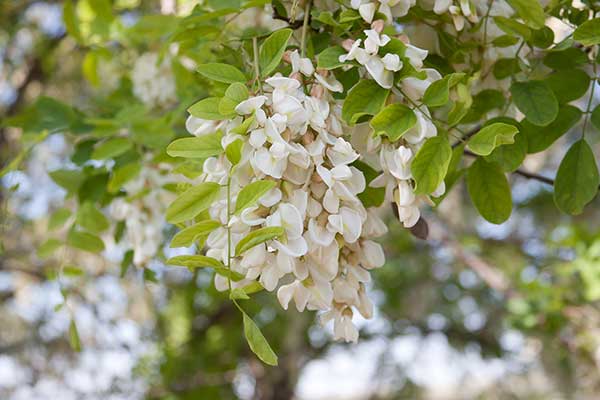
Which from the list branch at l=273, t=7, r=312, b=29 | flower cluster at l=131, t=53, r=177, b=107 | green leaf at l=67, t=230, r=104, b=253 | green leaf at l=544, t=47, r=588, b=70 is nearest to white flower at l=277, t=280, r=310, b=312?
branch at l=273, t=7, r=312, b=29

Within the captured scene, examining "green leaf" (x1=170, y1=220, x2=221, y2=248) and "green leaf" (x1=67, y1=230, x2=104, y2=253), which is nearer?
"green leaf" (x1=170, y1=220, x2=221, y2=248)

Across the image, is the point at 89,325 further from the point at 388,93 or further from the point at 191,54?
the point at 388,93

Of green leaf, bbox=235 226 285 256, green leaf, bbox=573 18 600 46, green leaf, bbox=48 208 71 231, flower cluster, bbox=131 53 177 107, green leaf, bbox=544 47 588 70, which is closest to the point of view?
green leaf, bbox=235 226 285 256

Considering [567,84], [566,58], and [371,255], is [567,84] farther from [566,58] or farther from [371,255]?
[371,255]

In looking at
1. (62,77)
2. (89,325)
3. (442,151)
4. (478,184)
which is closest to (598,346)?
(478,184)

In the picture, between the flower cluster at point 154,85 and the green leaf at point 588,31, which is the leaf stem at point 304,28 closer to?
the green leaf at point 588,31

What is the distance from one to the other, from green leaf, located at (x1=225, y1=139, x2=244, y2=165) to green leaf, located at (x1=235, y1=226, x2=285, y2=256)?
49 millimetres

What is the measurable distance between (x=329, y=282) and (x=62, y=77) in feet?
7.96

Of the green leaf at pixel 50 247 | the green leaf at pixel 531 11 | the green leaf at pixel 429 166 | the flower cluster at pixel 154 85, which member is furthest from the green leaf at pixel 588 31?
the flower cluster at pixel 154 85

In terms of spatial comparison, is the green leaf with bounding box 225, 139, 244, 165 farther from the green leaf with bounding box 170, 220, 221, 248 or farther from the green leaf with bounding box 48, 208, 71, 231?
the green leaf with bounding box 48, 208, 71, 231

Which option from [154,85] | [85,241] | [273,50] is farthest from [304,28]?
[154,85]

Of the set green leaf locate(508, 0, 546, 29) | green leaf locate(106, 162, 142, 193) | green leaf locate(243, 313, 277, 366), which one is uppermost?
green leaf locate(508, 0, 546, 29)

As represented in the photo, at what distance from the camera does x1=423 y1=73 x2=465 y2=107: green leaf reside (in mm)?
472

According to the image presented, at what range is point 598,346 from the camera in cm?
169
